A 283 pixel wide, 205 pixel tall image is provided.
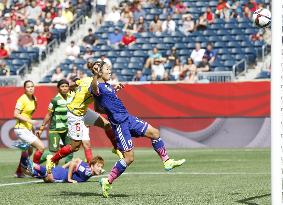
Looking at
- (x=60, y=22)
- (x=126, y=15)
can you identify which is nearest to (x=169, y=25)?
(x=126, y=15)

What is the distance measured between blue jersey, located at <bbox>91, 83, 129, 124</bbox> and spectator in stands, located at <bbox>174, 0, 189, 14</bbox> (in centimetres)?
2154

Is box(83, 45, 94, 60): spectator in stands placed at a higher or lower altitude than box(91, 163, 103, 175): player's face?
lower

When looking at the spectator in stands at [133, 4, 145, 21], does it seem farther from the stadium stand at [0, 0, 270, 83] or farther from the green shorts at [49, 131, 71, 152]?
the green shorts at [49, 131, 71, 152]

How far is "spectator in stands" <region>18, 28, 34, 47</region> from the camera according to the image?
126 feet

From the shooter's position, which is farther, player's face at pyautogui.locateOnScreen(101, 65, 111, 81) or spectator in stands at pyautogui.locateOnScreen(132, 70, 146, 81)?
spectator in stands at pyautogui.locateOnScreen(132, 70, 146, 81)

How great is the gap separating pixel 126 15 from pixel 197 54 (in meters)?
5.50

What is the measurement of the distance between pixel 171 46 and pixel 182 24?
56.7 inches

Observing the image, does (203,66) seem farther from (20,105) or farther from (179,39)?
(20,105)

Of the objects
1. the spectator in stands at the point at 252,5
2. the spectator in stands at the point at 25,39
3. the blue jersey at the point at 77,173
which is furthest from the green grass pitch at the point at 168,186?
the spectator in stands at the point at 25,39

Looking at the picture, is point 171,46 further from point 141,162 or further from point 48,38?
point 141,162

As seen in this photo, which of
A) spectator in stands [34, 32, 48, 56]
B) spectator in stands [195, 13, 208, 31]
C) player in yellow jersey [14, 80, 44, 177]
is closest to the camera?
player in yellow jersey [14, 80, 44, 177]

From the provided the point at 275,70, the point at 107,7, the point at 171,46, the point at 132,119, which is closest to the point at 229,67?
the point at 171,46

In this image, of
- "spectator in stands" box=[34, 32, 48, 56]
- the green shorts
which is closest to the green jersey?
the green shorts

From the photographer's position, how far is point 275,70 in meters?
10.2
